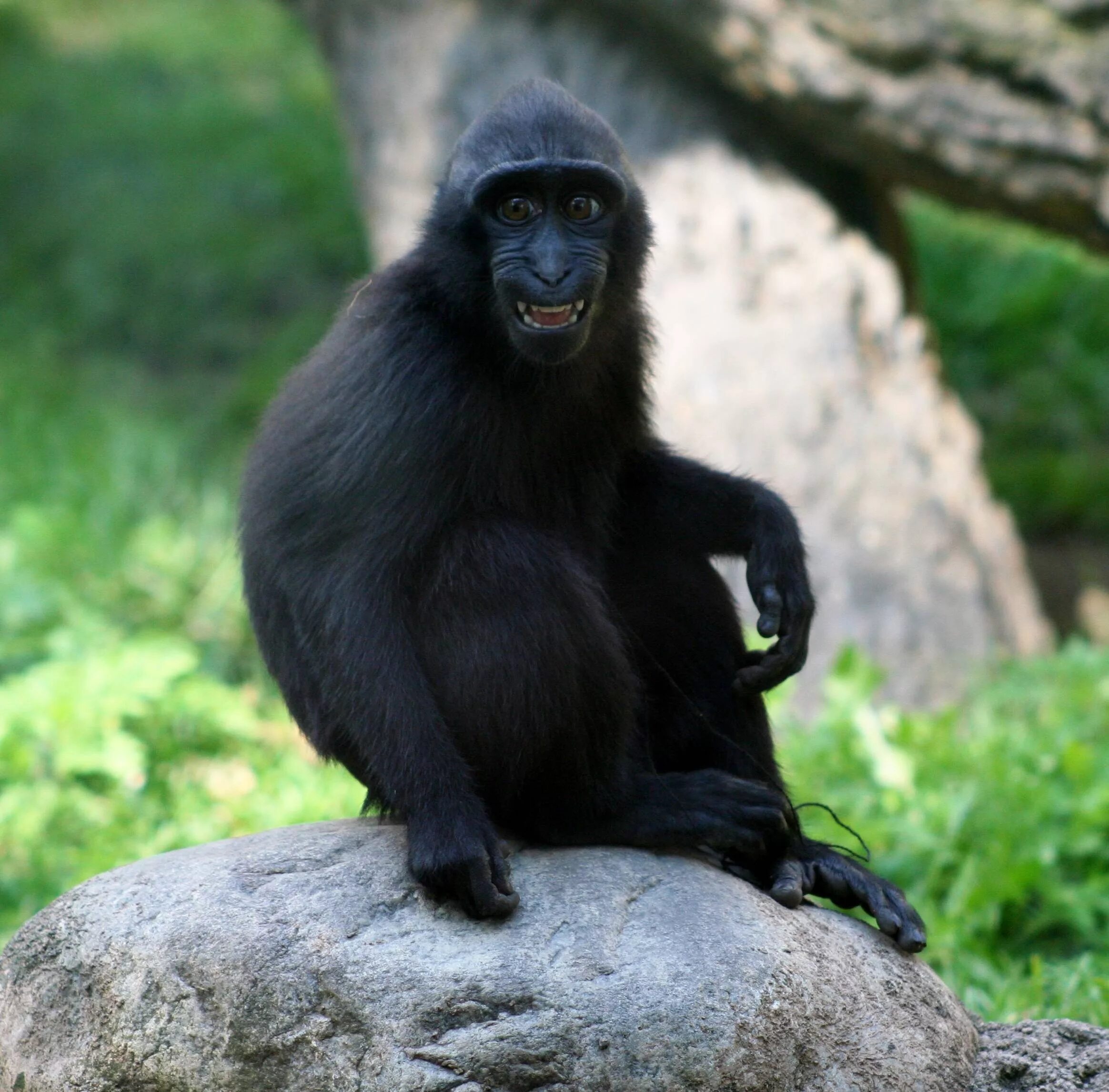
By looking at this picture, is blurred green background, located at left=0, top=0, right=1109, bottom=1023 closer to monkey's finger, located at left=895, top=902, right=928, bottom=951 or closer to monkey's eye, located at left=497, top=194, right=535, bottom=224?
monkey's finger, located at left=895, top=902, right=928, bottom=951

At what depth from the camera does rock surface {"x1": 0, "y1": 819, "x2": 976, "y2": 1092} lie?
9.21ft

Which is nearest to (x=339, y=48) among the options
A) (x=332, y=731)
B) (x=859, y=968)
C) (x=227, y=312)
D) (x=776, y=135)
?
(x=776, y=135)

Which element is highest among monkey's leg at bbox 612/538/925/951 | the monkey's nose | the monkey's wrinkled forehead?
the monkey's wrinkled forehead

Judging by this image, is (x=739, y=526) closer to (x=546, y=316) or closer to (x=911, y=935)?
(x=546, y=316)

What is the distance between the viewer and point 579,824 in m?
3.30

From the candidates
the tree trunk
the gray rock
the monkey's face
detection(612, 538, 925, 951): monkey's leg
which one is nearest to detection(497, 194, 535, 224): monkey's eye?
the monkey's face

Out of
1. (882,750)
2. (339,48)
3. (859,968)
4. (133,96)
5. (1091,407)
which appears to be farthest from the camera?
(133,96)

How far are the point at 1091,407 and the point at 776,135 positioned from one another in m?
3.30

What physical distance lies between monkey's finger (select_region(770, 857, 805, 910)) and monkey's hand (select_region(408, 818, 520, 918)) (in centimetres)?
65

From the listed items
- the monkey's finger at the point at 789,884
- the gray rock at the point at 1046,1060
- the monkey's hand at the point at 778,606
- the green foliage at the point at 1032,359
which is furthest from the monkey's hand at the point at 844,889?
the green foliage at the point at 1032,359

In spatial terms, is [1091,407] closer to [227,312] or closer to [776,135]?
[776,135]

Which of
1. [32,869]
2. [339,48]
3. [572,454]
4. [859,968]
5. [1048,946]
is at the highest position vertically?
[339,48]

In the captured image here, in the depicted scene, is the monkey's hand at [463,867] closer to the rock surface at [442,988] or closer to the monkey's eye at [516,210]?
the rock surface at [442,988]

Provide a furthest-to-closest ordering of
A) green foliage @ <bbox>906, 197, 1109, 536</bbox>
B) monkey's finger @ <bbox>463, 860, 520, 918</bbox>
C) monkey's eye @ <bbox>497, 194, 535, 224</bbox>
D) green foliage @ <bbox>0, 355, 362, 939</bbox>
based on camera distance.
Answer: green foliage @ <bbox>906, 197, 1109, 536</bbox>, green foliage @ <bbox>0, 355, 362, 939</bbox>, monkey's eye @ <bbox>497, 194, 535, 224</bbox>, monkey's finger @ <bbox>463, 860, 520, 918</bbox>
